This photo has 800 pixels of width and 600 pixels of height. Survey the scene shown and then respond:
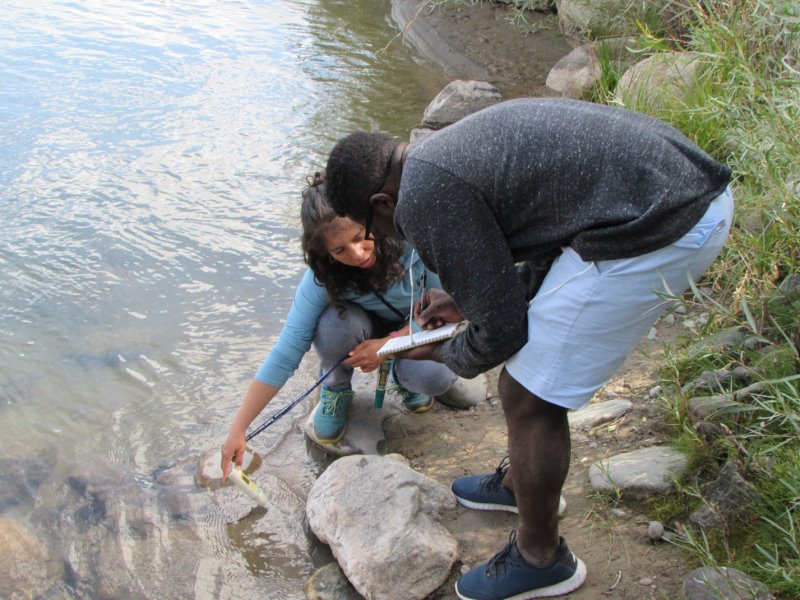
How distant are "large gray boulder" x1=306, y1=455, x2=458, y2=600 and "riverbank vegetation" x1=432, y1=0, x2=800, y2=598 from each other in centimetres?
68

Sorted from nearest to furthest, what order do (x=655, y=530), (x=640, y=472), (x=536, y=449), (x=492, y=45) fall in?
(x=536, y=449) → (x=655, y=530) → (x=640, y=472) → (x=492, y=45)

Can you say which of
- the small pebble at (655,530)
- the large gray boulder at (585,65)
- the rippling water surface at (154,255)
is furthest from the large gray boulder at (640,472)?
the large gray boulder at (585,65)

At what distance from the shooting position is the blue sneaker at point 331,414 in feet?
10.5

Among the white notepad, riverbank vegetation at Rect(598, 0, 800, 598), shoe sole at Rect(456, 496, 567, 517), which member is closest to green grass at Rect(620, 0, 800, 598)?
riverbank vegetation at Rect(598, 0, 800, 598)

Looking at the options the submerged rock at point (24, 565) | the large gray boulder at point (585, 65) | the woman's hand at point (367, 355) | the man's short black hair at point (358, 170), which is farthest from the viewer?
the large gray boulder at point (585, 65)

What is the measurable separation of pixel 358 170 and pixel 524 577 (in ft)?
3.80

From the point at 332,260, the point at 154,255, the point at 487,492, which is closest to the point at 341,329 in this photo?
the point at 332,260

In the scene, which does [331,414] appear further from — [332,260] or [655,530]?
[655,530]

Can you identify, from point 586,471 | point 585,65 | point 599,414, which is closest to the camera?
point 586,471

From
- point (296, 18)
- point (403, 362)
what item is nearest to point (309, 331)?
point (403, 362)

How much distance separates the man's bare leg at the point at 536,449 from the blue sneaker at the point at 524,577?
14 cm

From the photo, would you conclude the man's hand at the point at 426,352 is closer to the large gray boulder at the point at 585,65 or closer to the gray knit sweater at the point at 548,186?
the gray knit sweater at the point at 548,186

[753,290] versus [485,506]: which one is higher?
[753,290]

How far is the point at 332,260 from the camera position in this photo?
9.19 feet
